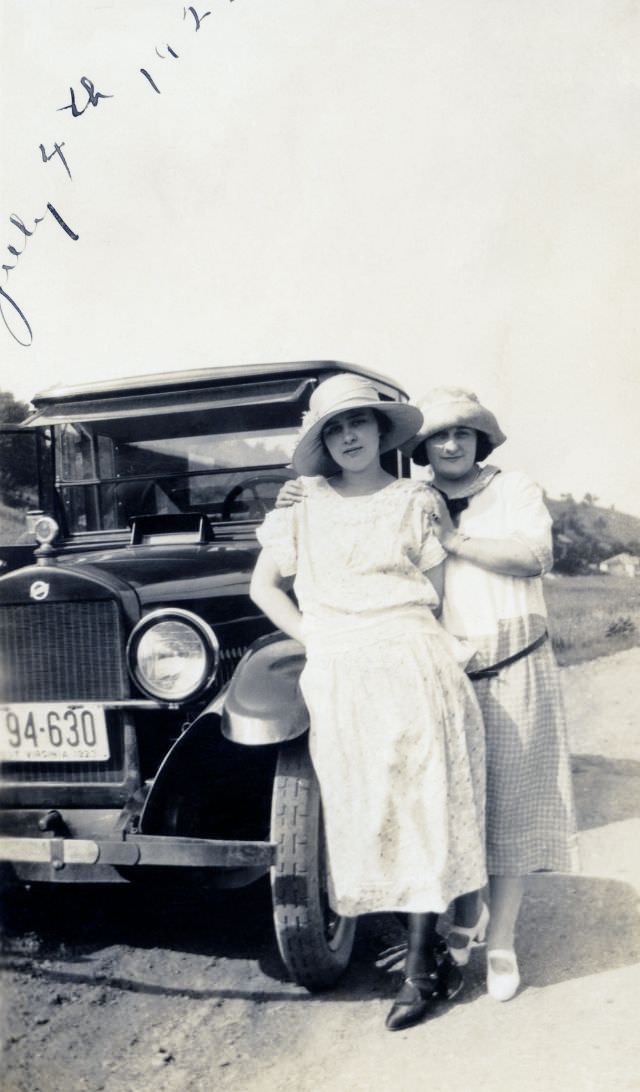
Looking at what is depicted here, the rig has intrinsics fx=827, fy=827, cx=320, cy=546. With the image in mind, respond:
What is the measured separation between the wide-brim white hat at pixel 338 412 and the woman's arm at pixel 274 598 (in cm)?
30

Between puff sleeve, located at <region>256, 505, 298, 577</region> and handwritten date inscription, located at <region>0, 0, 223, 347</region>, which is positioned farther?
handwritten date inscription, located at <region>0, 0, 223, 347</region>

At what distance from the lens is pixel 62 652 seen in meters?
2.54

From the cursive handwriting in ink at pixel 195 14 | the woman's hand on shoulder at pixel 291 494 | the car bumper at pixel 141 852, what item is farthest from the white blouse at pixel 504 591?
the cursive handwriting in ink at pixel 195 14

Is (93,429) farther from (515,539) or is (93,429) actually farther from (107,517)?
(515,539)

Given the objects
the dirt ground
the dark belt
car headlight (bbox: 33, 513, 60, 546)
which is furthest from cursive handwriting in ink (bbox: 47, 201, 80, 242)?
the dirt ground

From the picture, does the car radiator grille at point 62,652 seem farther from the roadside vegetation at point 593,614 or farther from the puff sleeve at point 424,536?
the roadside vegetation at point 593,614

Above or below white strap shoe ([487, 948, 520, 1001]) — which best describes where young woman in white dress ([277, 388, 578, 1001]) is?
above

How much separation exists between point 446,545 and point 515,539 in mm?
187

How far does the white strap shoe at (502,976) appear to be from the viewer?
2217 mm

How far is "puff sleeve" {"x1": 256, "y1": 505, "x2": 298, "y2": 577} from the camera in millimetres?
2264

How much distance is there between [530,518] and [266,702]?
0.87 metres

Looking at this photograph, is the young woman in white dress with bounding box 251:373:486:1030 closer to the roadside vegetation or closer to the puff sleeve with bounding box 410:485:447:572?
the puff sleeve with bounding box 410:485:447:572

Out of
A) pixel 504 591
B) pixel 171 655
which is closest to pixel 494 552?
pixel 504 591

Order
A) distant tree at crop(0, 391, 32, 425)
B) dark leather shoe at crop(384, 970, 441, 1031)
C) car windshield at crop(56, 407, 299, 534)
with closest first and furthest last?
dark leather shoe at crop(384, 970, 441, 1031) < distant tree at crop(0, 391, 32, 425) < car windshield at crop(56, 407, 299, 534)
